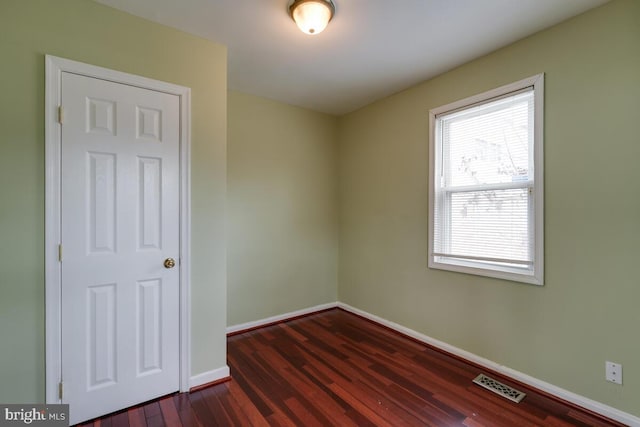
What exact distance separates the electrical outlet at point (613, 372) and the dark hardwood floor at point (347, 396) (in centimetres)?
26

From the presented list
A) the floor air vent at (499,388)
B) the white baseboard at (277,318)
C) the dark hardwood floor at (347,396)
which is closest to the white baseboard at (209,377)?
the dark hardwood floor at (347,396)

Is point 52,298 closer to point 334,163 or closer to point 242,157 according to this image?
point 242,157

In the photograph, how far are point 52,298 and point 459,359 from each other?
9.84ft

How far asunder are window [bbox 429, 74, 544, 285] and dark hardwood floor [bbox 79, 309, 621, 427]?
33.3 inches

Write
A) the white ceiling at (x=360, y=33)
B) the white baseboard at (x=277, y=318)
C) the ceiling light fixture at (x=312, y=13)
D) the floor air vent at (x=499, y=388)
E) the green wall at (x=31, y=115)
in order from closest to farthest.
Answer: the green wall at (x=31, y=115) → the ceiling light fixture at (x=312, y=13) → the white ceiling at (x=360, y=33) → the floor air vent at (x=499, y=388) → the white baseboard at (x=277, y=318)

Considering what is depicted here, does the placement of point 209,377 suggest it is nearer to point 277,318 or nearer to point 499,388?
point 277,318

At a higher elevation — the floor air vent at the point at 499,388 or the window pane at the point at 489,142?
the window pane at the point at 489,142

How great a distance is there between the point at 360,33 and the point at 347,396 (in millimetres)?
2587

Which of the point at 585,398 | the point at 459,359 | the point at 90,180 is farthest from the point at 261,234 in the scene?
the point at 585,398

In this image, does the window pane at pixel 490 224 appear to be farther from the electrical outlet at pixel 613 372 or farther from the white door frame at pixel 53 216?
the white door frame at pixel 53 216

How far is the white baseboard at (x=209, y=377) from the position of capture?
2184mm

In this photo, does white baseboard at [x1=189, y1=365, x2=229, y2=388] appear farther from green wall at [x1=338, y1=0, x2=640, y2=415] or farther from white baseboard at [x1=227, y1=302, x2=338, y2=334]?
green wall at [x1=338, y1=0, x2=640, y2=415]

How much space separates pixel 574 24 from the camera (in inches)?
78.5

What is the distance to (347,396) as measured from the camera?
6.91 feet
